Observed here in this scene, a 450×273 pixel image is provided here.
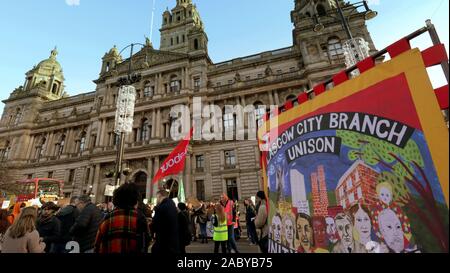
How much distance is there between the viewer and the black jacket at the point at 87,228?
4.24 metres

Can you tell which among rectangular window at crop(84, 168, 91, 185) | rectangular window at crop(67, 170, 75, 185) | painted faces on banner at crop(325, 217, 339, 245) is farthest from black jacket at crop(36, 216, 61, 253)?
rectangular window at crop(67, 170, 75, 185)

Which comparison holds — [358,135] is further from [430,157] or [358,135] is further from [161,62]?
[161,62]

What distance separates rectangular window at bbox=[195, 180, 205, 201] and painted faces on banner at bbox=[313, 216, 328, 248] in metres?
18.3

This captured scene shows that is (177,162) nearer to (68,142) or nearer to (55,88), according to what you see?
(68,142)

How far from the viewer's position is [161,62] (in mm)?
27219

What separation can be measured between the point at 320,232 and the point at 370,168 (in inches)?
45.4

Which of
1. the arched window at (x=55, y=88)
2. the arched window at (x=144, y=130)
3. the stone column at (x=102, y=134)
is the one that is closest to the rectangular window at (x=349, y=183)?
the arched window at (x=144, y=130)

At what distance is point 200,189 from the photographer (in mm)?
20875

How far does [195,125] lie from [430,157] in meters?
21.3

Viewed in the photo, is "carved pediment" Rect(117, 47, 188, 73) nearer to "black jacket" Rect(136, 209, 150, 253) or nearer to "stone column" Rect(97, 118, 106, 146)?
"stone column" Rect(97, 118, 106, 146)

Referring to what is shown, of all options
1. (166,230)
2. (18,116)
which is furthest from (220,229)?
(18,116)

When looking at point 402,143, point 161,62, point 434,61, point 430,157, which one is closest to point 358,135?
point 402,143

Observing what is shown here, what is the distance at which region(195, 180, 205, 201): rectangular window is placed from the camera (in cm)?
2067

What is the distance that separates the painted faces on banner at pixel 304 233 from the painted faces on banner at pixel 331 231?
0.97 feet
